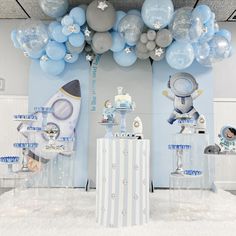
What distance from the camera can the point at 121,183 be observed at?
96.5 inches

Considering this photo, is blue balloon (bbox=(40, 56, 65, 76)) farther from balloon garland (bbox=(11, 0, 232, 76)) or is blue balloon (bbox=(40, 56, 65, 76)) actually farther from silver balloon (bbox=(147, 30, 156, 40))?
silver balloon (bbox=(147, 30, 156, 40))

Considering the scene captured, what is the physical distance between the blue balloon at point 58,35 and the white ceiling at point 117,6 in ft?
1.79

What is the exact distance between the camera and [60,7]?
3.74 meters

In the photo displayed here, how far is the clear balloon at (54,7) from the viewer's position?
365 centimetres

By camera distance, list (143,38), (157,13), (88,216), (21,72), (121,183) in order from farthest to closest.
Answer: (21,72)
(143,38)
(157,13)
(88,216)
(121,183)

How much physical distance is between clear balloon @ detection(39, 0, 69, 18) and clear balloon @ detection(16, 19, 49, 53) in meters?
0.21

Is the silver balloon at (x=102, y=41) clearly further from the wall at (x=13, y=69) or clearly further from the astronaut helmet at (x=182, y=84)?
the wall at (x=13, y=69)

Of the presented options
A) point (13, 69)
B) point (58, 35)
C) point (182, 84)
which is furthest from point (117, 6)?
point (13, 69)

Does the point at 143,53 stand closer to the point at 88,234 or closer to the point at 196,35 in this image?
the point at 196,35

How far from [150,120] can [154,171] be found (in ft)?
2.40

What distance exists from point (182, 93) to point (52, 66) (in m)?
1.87

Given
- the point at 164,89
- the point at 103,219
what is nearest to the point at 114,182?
the point at 103,219

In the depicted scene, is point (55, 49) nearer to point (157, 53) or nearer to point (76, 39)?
point (76, 39)

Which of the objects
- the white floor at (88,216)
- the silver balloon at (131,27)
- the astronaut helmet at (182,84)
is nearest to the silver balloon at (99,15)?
the silver balloon at (131,27)
